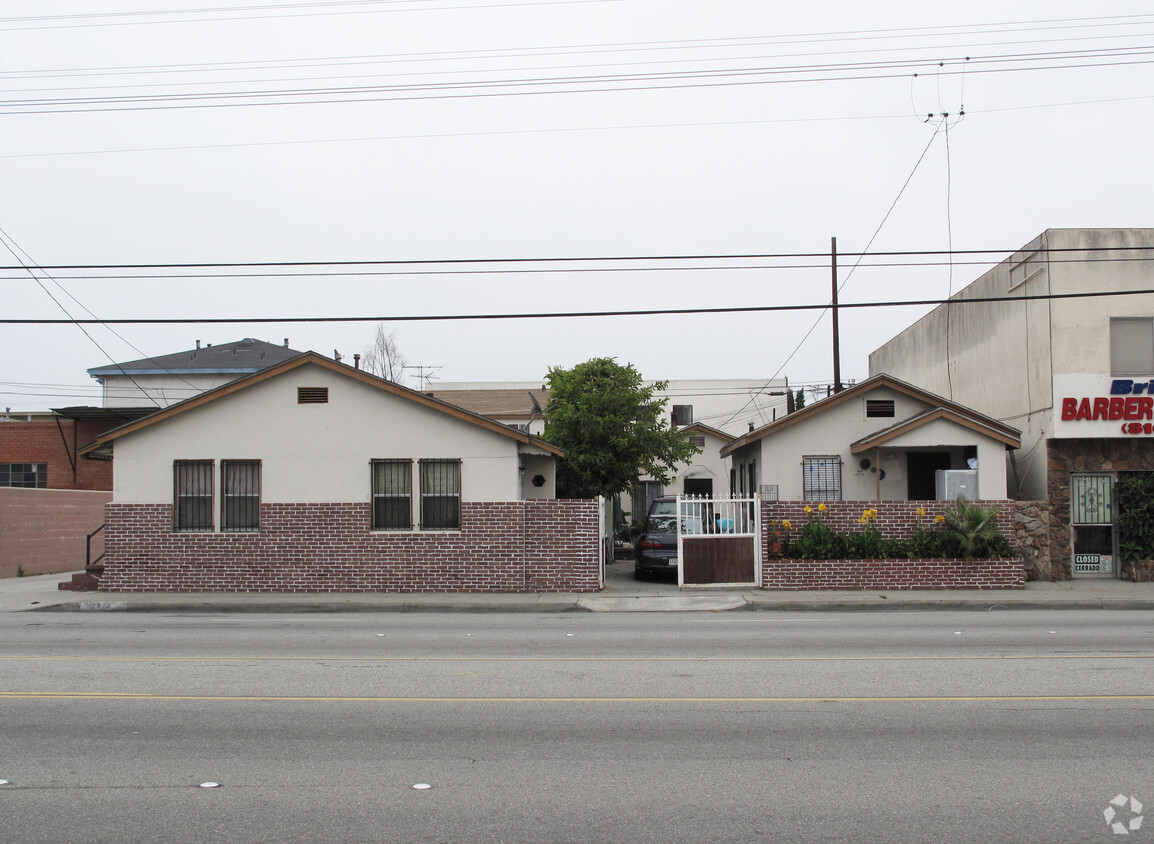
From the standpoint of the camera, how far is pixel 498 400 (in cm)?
5588

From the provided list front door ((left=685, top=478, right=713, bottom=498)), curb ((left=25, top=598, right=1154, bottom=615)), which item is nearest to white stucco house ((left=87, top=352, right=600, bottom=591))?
curb ((left=25, top=598, right=1154, bottom=615))

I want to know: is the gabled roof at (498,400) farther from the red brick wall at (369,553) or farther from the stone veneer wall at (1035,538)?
the stone veneer wall at (1035,538)

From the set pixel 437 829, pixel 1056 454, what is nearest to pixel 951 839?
pixel 437 829

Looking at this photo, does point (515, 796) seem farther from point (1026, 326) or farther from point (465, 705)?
point (1026, 326)

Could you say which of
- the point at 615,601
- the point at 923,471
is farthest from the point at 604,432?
the point at 615,601

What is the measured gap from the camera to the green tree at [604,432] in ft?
86.7

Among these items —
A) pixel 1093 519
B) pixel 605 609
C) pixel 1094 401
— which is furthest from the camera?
pixel 1093 519

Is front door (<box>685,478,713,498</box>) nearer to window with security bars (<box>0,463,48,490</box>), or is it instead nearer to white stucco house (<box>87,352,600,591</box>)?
white stucco house (<box>87,352,600,591</box>)

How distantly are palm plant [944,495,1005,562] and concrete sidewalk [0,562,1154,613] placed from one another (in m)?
0.84

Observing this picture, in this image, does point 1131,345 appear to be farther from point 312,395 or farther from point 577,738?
point 577,738

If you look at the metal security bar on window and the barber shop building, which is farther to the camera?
the metal security bar on window

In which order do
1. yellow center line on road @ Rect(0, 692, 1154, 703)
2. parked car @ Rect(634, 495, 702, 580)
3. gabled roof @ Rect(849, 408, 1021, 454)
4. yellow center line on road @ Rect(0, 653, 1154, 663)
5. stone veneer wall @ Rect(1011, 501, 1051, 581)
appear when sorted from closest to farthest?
yellow center line on road @ Rect(0, 692, 1154, 703), yellow center line on road @ Rect(0, 653, 1154, 663), gabled roof @ Rect(849, 408, 1021, 454), stone veneer wall @ Rect(1011, 501, 1051, 581), parked car @ Rect(634, 495, 702, 580)

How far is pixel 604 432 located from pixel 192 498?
11.0 meters

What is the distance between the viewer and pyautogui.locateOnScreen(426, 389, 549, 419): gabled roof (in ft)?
176
